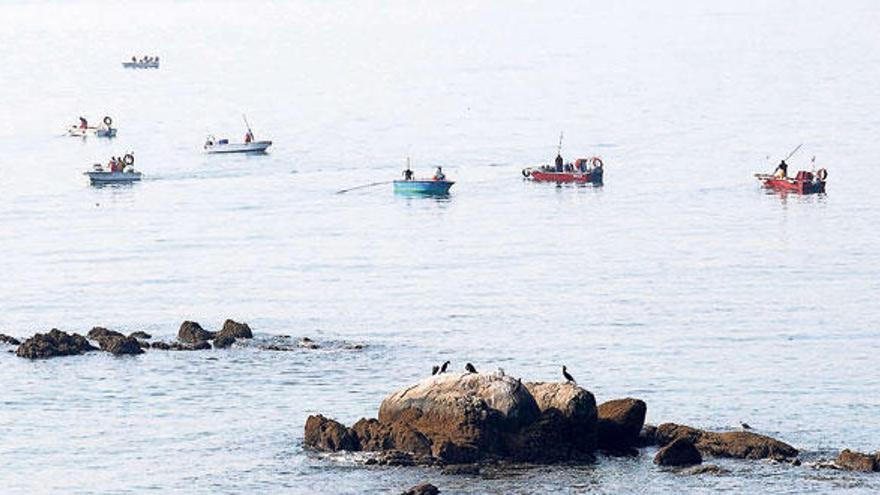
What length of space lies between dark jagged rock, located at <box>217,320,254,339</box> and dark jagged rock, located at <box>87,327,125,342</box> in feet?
14.5

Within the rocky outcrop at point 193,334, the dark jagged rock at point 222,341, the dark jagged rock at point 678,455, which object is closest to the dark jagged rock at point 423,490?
the dark jagged rock at point 678,455

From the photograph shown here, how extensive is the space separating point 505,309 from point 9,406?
27933mm

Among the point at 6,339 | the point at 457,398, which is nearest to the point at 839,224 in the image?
the point at 6,339

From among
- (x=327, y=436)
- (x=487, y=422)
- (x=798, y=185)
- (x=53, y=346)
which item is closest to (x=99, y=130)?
(x=798, y=185)

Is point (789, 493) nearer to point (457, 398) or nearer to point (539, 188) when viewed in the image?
point (457, 398)

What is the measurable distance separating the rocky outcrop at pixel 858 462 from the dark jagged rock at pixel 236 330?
31174mm

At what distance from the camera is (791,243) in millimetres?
116500

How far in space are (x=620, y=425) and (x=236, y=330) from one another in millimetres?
25499

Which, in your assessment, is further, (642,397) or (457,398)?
(642,397)

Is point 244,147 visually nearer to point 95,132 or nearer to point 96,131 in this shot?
point 96,131

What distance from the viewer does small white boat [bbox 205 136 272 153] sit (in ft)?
565

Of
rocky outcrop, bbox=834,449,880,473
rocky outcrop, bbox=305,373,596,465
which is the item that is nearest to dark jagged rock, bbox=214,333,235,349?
rocky outcrop, bbox=305,373,596,465

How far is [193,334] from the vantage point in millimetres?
83000

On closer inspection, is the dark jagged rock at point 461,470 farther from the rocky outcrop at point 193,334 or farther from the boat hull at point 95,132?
the boat hull at point 95,132
